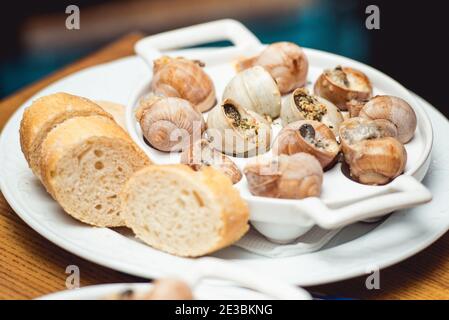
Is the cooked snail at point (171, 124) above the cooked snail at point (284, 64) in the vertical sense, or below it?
below

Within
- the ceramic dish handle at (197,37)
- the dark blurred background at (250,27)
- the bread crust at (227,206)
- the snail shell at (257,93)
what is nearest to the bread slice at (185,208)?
the bread crust at (227,206)

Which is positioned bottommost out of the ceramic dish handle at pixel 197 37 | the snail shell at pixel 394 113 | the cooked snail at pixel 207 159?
the cooked snail at pixel 207 159

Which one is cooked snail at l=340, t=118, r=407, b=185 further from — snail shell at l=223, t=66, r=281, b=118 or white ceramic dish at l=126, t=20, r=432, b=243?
snail shell at l=223, t=66, r=281, b=118

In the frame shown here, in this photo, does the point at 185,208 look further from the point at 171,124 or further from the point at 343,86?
the point at 343,86

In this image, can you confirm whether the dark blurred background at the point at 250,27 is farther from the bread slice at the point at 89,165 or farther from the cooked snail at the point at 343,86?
the bread slice at the point at 89,165

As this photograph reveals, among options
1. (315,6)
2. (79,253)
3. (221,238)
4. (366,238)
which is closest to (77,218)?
(79,253)

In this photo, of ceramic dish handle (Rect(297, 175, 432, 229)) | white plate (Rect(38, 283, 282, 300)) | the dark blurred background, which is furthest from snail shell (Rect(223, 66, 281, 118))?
the dark blurred background

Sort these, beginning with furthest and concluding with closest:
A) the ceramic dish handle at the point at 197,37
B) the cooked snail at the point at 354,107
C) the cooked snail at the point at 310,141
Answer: the ceramic dish handle at the point at 197,37, the cooked snail at the point at 354,107, the cooked snail at the point at 310,141
